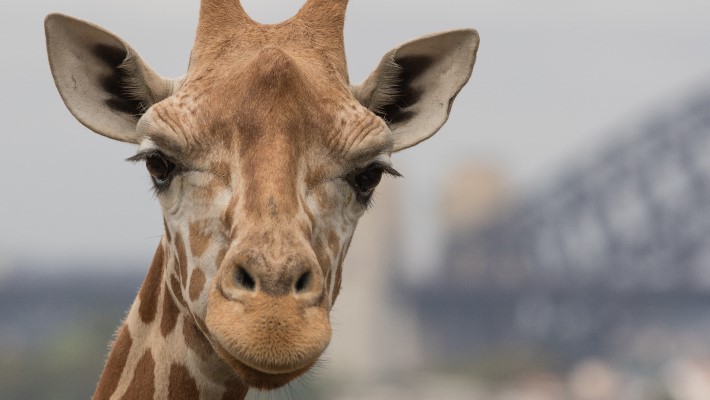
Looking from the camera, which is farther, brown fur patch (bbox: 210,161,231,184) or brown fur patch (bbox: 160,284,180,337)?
brown fur patch (bbox: 160,284,180,337)

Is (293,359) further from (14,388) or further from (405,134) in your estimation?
(14,388)

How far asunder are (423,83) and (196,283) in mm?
2591

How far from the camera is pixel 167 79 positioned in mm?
9727

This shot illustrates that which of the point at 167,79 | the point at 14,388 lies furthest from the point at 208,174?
the point at 14,388

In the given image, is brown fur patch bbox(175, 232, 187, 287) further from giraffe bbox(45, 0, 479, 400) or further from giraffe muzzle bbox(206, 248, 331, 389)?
giraffe muzzle bbox(206, 248, 331, 389)

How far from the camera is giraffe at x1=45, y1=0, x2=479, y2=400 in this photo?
26.2 ft

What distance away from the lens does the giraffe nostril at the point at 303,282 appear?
8.01 m

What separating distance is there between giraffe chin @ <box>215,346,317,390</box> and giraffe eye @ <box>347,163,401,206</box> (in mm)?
1494

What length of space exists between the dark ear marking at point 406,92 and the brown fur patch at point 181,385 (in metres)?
2.41

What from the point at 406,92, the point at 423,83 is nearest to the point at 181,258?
the point at 406,92

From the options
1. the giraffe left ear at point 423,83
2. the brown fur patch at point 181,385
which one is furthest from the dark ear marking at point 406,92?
the brown fur patch at point 181,385

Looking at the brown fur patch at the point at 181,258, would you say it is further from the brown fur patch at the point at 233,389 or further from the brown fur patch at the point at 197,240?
the brown fur patch at the point at 233,389

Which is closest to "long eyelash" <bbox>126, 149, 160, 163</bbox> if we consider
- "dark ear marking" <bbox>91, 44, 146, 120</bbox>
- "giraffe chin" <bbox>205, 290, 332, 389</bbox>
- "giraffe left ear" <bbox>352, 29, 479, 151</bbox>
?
"dark ear marking" <bbox>91, 44, 146, 120</bbox>

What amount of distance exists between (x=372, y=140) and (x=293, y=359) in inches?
75.5
